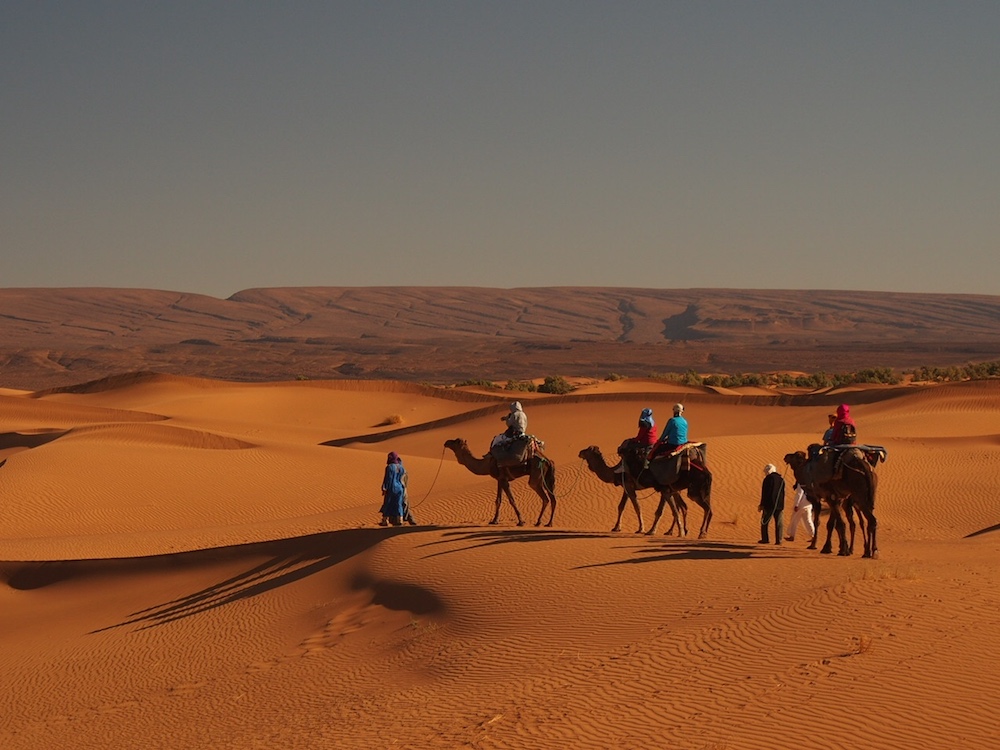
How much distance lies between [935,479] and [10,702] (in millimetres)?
17992

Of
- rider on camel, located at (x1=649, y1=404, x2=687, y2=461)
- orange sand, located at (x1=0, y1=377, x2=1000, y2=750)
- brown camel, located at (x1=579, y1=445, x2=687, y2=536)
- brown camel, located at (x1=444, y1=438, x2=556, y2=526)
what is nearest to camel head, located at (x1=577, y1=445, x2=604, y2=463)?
brown camel, located at (x1=579, y1=445, x2=687, y2=536)

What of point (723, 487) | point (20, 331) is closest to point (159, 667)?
point (723, 487)

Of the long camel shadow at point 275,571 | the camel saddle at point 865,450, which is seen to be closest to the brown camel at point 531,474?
the long camel shadow at point 275,571

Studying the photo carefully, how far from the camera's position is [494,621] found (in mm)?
12711

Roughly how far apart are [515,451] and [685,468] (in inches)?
104

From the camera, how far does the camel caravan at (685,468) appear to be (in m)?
14.6

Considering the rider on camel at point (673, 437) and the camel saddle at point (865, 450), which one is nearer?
the camel saddle at point (865, 450)

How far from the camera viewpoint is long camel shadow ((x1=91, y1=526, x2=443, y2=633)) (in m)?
15.4

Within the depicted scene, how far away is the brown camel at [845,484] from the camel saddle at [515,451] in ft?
13.6

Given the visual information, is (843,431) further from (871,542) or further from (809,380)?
(809,380)

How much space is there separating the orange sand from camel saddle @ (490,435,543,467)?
124cm

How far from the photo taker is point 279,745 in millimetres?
10391

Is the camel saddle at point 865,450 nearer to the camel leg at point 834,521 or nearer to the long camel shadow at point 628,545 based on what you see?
the camel leg at point 834,521

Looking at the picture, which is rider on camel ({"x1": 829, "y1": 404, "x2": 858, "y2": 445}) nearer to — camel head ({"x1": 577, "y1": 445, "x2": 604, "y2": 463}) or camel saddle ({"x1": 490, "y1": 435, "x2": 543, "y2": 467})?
camel head ({"x1": 577, "y1": 445, "x2": 604, "y2": 463})
